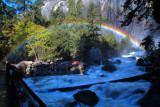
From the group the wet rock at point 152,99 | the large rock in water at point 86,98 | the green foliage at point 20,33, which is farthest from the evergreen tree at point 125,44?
the large rock in water at point 86,98

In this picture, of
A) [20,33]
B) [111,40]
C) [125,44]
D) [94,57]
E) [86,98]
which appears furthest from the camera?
[125,44]

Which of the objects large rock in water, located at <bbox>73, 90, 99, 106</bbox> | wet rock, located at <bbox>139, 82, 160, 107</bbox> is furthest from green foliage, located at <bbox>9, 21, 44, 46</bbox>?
wet rock, located at <bbox>139, 82, 160, 107</bbox>

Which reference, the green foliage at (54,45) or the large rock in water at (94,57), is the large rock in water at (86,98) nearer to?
the green foliage at (54,45)

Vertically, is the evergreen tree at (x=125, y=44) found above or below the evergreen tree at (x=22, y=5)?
below

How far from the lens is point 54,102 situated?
8070mm

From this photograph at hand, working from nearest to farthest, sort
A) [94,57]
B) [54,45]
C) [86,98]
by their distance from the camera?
[86,98] → [54,45] → [94,57]

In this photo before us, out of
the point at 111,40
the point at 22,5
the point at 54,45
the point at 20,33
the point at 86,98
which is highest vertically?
the point at 22,5

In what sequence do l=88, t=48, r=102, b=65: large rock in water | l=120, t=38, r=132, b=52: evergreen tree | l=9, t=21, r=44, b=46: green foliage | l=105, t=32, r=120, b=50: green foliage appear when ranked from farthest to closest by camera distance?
l=120, t=38, r=132, b=52: evergreen tree, l=105, t=32, r=120, b=50: green foliage, l=88, t=48, r=102, b=65: large rock in water, l=9, t=21, r=44, b=46: green foliage

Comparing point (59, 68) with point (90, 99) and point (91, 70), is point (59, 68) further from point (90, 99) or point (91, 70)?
point (90, 99)

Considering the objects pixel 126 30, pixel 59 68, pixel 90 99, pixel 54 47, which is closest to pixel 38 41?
pixel 54 47

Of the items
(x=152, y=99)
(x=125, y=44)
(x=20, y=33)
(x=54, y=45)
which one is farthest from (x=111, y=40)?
(x=152, y=99)

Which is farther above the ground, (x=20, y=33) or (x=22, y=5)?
(x=22, y=5)

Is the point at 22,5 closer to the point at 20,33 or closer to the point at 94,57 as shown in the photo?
the point at 20,33

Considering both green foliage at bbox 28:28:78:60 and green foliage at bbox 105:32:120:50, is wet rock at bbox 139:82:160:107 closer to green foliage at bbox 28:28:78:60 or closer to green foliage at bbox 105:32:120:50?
green foliage at bbox 28:28:78:60
